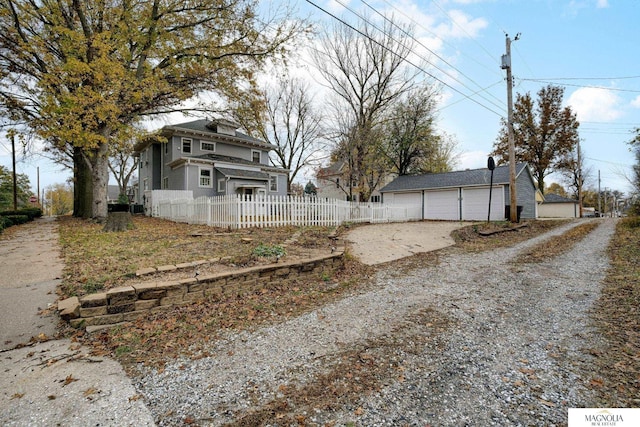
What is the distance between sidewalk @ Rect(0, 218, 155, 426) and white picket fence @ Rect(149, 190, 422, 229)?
5.92m

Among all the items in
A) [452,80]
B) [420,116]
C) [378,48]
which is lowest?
[452,80]

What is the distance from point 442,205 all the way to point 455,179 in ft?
6.75

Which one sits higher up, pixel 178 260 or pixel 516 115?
pixel 516 115

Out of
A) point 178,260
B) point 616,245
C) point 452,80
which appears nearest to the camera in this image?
point 178,260

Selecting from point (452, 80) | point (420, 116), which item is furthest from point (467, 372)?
point (420, 116)

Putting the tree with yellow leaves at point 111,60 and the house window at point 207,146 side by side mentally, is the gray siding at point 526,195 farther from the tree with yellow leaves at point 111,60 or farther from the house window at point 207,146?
the house window at point 207,146

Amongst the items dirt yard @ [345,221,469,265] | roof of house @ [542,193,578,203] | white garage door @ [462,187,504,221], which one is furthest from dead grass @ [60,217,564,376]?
roof of house @ [542,193,578,203]

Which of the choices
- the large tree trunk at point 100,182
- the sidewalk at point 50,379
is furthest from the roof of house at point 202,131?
the sidewalk at point 50,379

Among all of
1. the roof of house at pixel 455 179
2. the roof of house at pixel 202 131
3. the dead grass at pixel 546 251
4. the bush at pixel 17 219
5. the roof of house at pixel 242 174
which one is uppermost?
the roof of house at pixel 202 131

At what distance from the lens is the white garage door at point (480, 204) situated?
59.3 ft

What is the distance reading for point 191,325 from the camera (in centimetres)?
353

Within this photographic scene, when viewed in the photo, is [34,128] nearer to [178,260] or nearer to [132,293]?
[178,260]

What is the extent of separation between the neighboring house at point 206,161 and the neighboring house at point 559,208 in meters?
34.3

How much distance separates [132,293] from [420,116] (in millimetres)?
24323
